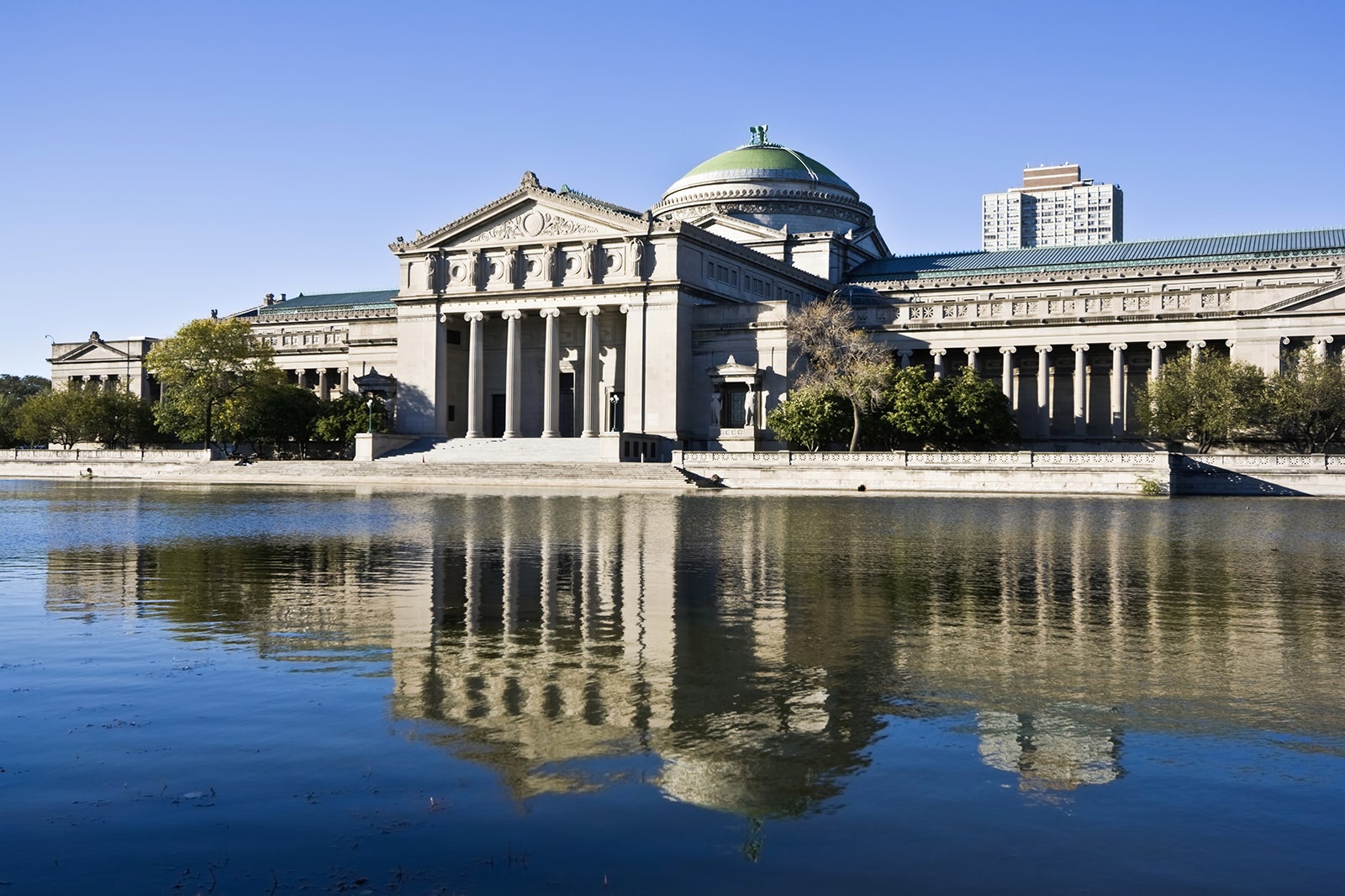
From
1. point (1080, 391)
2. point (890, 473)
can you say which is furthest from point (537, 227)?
point (1080, 391)

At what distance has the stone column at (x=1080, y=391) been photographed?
95625 mm

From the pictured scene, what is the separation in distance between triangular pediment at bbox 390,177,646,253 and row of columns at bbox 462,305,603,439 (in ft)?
18.9

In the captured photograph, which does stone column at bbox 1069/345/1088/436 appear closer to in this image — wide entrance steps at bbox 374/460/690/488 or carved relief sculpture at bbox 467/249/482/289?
wide entrance steps at bbox 374/460/690/488

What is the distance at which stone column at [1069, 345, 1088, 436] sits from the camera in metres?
95.6

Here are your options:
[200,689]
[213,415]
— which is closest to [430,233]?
[213,415]

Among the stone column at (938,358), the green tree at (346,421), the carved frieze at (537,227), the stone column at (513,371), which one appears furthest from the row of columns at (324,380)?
the stone column at (938,358)

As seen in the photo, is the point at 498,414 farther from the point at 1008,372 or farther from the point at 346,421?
the point at 1008,372

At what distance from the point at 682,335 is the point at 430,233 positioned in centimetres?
2342

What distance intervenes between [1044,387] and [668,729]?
296 feet

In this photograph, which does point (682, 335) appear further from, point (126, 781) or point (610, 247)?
point (126, 781)

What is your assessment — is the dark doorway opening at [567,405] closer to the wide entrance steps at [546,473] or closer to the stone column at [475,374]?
the stone column at [475,374]

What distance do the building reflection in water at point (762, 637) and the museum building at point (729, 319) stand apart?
58437 millimetres

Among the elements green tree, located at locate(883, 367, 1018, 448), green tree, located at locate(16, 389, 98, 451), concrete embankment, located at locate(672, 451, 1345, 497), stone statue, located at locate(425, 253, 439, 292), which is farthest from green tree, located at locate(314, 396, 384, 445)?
green tree, located at locate(883, 367, 1018, 448)

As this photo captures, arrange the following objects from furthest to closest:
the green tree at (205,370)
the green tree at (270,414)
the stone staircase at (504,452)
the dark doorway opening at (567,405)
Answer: the dark doorway opening at (567,405), the green tree at (205,370), the green tree at (270,414), the stone staircase at (504,452)
